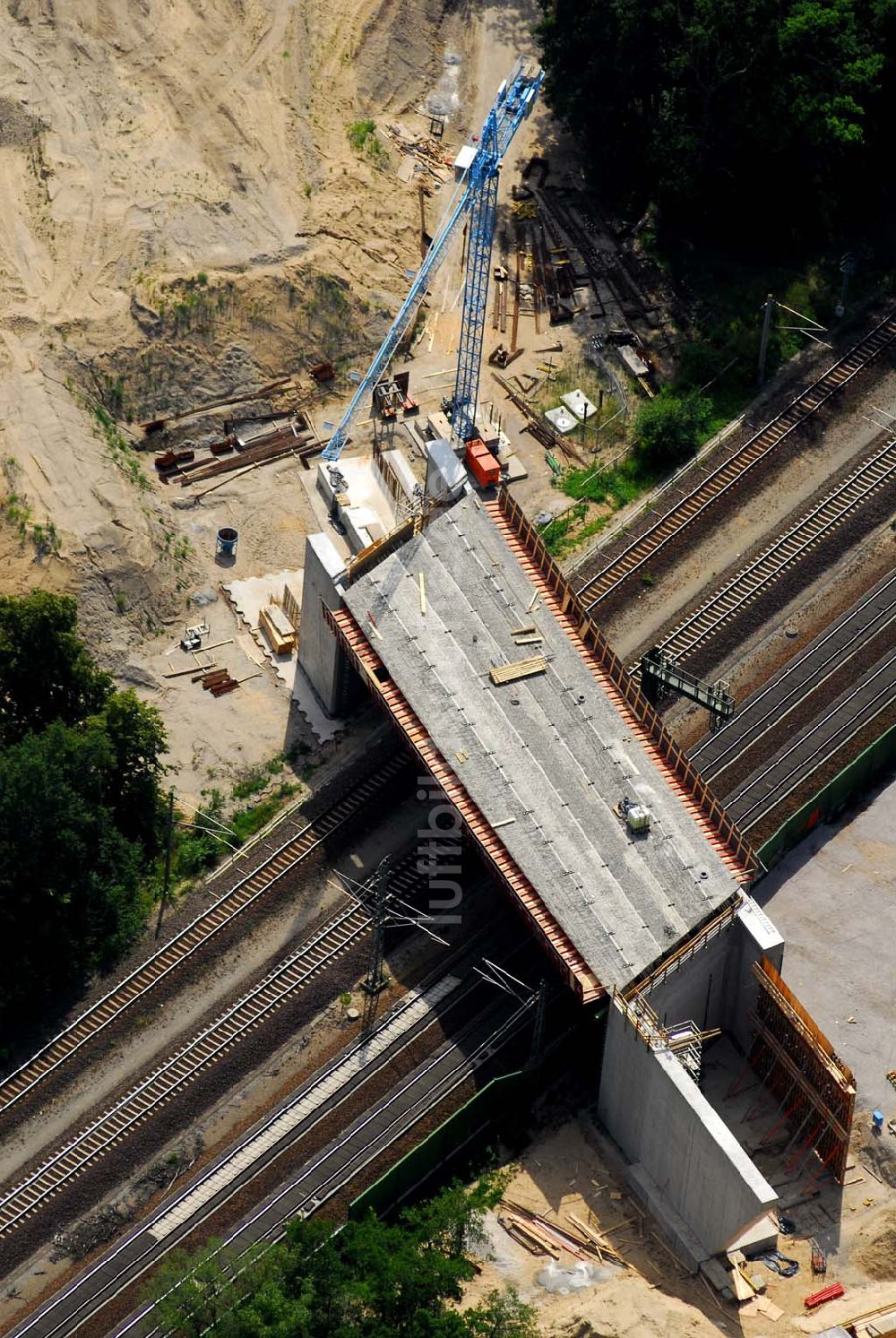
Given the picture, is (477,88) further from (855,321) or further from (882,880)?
(882,880)

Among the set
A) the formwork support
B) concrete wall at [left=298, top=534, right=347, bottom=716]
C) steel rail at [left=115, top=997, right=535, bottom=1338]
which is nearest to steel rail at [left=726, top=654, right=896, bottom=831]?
the formwork support

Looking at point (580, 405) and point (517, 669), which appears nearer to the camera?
point (517, 669)

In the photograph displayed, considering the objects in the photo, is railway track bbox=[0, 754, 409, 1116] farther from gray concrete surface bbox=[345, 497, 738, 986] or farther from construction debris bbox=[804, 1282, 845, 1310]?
construction debris bbox=[804, 1282, 845, 1310]

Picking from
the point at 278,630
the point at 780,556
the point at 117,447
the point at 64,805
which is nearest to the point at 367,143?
the point at 117,447

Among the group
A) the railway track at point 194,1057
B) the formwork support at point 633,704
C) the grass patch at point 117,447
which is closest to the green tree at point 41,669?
the grass patch at point 117,447

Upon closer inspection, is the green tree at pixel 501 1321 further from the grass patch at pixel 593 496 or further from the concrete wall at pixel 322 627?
the grass patch at pixel 593 496

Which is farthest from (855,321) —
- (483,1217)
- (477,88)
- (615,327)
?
(483,1217)

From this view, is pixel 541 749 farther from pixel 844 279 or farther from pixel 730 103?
pixel 730 103
